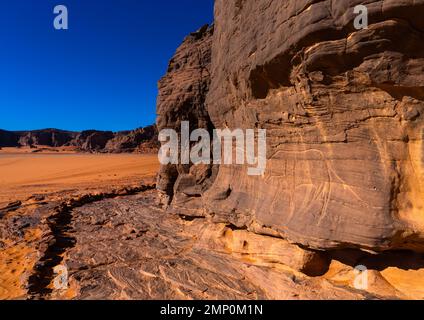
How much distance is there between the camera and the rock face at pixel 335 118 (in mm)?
4273

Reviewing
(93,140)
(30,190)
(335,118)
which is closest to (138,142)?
(93,140)

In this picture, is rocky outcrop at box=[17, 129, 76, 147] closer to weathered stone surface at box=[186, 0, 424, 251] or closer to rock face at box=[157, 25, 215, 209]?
rock face at box=[157, 25, 215, 209]

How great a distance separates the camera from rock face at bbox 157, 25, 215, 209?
10.3m

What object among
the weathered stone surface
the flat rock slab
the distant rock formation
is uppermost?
the distant rock formation

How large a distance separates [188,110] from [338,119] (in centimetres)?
635

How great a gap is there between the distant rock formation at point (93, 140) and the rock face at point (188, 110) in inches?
2088

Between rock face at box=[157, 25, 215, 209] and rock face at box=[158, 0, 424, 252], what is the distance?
3090 mm

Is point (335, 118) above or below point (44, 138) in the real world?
below

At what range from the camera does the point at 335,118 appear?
5.14 m

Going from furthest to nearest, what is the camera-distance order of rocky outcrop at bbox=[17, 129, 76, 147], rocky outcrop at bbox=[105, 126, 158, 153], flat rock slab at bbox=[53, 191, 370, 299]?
rocky outcrop at bbox=[17, 129, 76, 147], rocky outcrop at bbox=[105, 126, 158, 153], flat rock slab at bbox=[53, 191, 370, 299]

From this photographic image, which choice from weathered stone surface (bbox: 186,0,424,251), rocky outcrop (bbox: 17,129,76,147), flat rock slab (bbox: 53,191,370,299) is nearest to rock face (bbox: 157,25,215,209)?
flat rock slab (bbox: 53,191,370,299)

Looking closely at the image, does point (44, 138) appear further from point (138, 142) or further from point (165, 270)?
point (165, 270)

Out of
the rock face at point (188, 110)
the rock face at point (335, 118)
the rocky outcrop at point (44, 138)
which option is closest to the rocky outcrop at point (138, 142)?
the rocky outcrop at point (44, 138)
